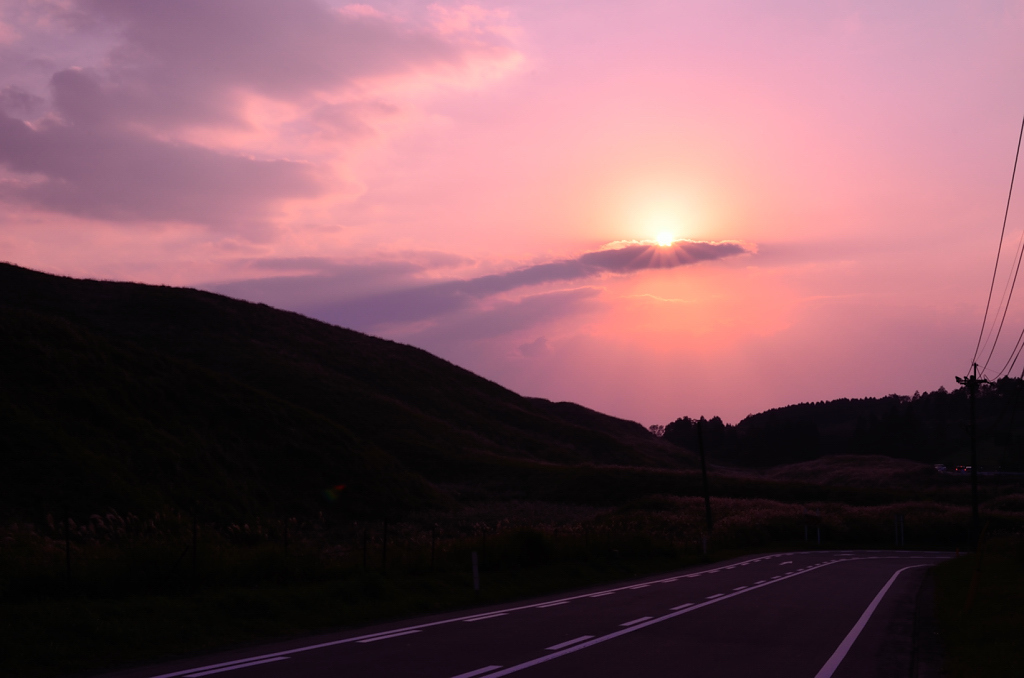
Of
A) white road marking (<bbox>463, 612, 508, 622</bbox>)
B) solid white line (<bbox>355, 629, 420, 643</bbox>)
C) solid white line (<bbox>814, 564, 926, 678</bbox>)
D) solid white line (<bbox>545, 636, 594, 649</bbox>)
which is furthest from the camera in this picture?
white road marking (<bbox>463, 612, 508, 622</bbox>)

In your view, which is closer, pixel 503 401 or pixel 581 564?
pixel 581 564

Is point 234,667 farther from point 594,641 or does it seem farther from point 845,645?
point 845,645

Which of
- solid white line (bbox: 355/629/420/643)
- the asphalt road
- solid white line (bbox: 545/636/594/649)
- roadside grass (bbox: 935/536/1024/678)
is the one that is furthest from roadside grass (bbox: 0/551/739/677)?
roadside grass (bbox: 935/536/1024/678)

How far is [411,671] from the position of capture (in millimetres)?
9391

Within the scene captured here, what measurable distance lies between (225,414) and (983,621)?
5576cm

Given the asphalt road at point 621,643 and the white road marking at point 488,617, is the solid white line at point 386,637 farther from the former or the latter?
the white road marking at point 488,617

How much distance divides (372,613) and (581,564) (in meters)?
12.4

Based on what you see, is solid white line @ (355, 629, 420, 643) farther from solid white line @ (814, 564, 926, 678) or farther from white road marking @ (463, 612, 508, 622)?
solid white line @ (814, 564, 926, 678)

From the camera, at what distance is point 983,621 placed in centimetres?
1494

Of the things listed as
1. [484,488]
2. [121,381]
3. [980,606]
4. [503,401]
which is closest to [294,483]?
[121,381]

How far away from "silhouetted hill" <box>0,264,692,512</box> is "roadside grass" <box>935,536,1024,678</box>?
3455 centimetres

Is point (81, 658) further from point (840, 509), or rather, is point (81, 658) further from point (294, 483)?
point (840, 509)

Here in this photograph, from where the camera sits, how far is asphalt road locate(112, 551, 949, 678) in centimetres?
974

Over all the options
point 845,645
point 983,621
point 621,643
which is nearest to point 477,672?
point 621,643
